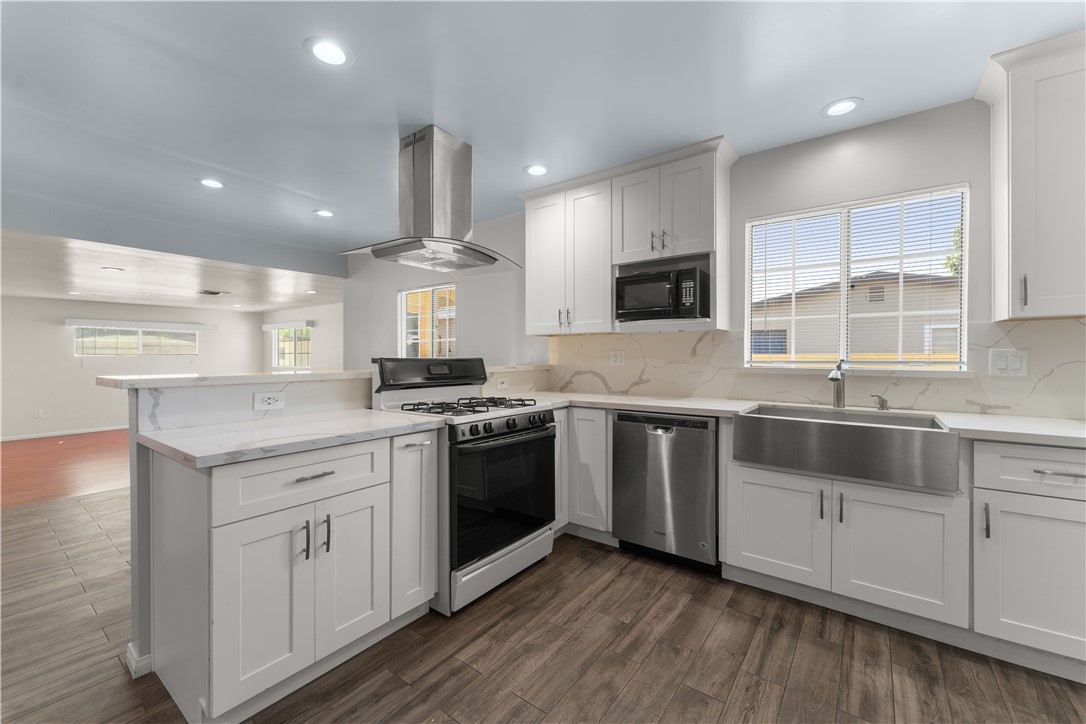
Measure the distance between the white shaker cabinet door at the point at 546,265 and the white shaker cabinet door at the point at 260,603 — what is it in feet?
7.28

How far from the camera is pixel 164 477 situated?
5.19ft

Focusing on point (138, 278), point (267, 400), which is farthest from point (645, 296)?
point (138, 278)

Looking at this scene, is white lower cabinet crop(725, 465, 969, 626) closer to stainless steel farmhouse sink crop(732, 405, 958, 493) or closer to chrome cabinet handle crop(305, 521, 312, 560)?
stainless steel farmhouse sink crop(732, 405, 958, 493)

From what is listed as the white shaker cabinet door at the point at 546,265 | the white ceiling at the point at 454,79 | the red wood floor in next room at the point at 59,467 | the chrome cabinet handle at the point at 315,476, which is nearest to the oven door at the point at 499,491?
the chrome cabinet handle at the point at 315,476

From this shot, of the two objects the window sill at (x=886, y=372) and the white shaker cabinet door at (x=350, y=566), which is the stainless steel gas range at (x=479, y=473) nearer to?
the white shaker cabinet door at (x=350, y=566)

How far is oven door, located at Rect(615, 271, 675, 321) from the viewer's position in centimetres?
283

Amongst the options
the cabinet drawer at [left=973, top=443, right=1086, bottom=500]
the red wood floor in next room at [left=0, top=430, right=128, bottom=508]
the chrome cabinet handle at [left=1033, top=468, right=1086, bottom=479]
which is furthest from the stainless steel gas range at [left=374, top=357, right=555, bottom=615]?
the red wood floor in next room at [left=0, top=430, right=128, bottom=508]

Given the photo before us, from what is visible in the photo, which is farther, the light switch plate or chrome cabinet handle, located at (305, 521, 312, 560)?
the light switch plate

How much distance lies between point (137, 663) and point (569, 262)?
305 cm

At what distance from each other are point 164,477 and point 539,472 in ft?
5.53

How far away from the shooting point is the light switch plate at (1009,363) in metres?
2.15

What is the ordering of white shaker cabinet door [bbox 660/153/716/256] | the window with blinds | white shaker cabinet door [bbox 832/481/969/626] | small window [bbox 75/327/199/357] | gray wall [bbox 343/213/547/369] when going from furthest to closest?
Answer: small window [bbox 75/327/199/357]
gray wall [bbox 343/213/547/369]
white shaker cabinet door [bbox 660/153/716/256]
the window with blinds
white shaker cabinet door [bbox 832/481/969/626]

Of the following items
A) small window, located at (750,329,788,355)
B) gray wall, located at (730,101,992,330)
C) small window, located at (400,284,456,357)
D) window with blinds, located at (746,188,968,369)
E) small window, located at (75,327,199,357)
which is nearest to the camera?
gray wall, located at (730,101,992,330)

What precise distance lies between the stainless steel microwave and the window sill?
58 cm
